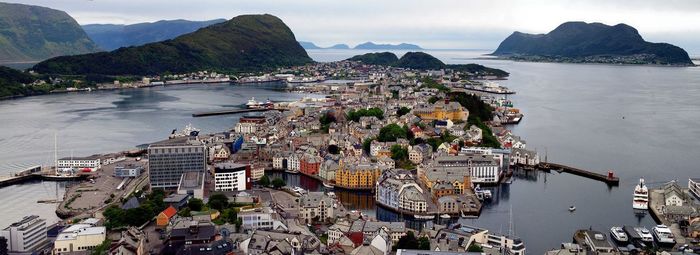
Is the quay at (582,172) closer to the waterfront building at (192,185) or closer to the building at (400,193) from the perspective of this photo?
the building at (400,193)

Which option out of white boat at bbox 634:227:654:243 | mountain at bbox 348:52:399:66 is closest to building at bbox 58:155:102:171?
white boat at bbox 634:227:654:243

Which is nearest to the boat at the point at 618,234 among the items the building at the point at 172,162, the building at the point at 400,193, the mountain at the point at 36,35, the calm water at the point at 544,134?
the calm water at the point at 544,134

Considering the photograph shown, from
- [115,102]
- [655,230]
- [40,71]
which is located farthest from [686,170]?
[40,71]

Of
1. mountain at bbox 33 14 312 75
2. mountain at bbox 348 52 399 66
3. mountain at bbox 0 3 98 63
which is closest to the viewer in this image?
mountain at bbox 33 14 312 75

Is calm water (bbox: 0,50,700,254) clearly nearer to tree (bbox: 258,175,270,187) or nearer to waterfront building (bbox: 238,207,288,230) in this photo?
tree (bbox: 258,175,270,187)

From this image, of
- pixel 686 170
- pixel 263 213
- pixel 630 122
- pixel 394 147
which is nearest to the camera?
pixel 263 213

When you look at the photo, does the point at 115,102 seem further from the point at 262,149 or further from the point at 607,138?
the point at 607,138
